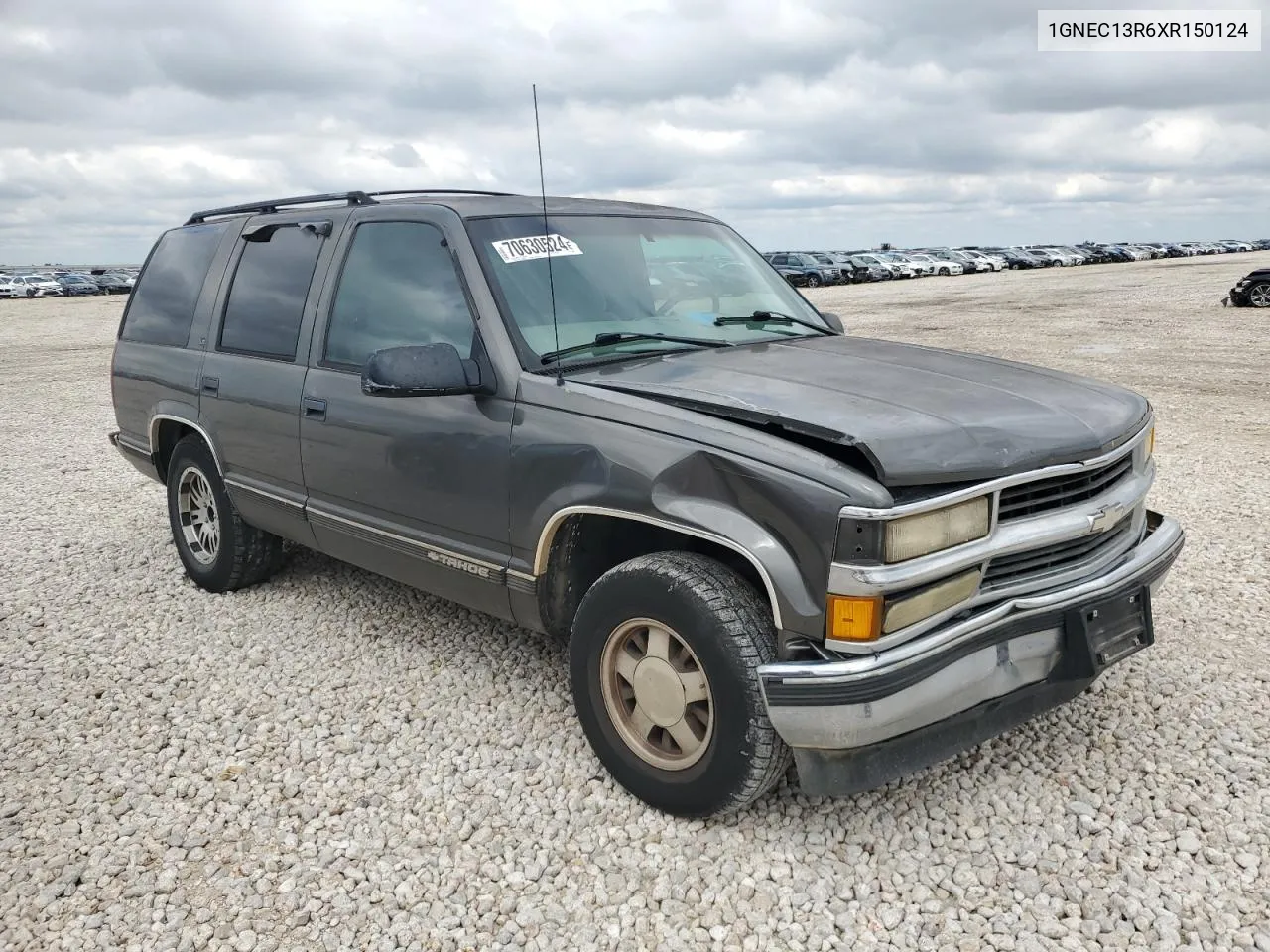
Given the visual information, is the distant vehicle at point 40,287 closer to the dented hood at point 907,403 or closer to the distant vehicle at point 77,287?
the distant vehicle at point 77,287

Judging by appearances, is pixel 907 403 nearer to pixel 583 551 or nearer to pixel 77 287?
pixel 583 551

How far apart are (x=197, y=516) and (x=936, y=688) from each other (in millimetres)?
4075

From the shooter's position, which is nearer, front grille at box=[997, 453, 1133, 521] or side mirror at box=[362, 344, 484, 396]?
front grille at box=[997, 453, 1133, 521]

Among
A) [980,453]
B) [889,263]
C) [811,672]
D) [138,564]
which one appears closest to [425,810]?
[811,672]

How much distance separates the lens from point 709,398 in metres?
2.93

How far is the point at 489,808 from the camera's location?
10.4ft

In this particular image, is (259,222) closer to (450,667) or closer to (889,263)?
(450,667)

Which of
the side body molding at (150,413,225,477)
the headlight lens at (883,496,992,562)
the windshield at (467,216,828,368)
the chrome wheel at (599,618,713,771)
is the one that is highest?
the windshield at (467,216,828,368)

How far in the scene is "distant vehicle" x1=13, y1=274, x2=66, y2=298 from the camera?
52.0m

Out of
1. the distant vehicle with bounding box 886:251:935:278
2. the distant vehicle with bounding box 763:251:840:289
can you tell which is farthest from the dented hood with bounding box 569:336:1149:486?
the distant vehicle with bounding box 886:251:935:278

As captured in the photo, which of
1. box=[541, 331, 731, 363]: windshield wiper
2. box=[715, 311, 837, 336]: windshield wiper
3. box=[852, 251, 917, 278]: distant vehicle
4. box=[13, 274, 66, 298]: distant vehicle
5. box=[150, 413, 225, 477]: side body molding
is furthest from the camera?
box=[13, 274, 66, 298]: distant vehicle

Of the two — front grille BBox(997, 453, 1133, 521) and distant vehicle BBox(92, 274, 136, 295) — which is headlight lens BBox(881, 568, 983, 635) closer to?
front grille BBox(997, 453, 1133, 521)

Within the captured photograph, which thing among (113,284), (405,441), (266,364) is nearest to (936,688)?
(405,441)

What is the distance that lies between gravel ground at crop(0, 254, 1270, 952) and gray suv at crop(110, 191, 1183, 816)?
11.8 inches
